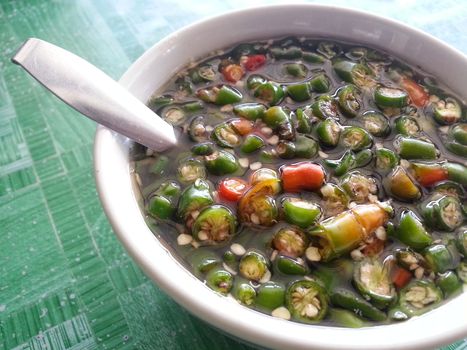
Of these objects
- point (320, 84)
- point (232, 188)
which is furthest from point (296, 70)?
point (232, 188)

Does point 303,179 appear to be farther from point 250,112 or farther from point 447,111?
point 447,111

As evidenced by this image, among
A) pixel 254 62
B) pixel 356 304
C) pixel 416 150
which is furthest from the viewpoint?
pixel 254 62

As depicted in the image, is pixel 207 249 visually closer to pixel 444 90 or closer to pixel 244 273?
pixel 244 273

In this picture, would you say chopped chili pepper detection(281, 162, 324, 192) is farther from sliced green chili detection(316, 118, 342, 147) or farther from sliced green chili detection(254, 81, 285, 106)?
sliced green chili detection(254, 81, 285, 106)

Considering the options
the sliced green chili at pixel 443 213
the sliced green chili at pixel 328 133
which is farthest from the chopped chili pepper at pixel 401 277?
the sliced green chili at pixel 328 133

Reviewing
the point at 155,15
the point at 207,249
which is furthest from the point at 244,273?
the point at 155,15
